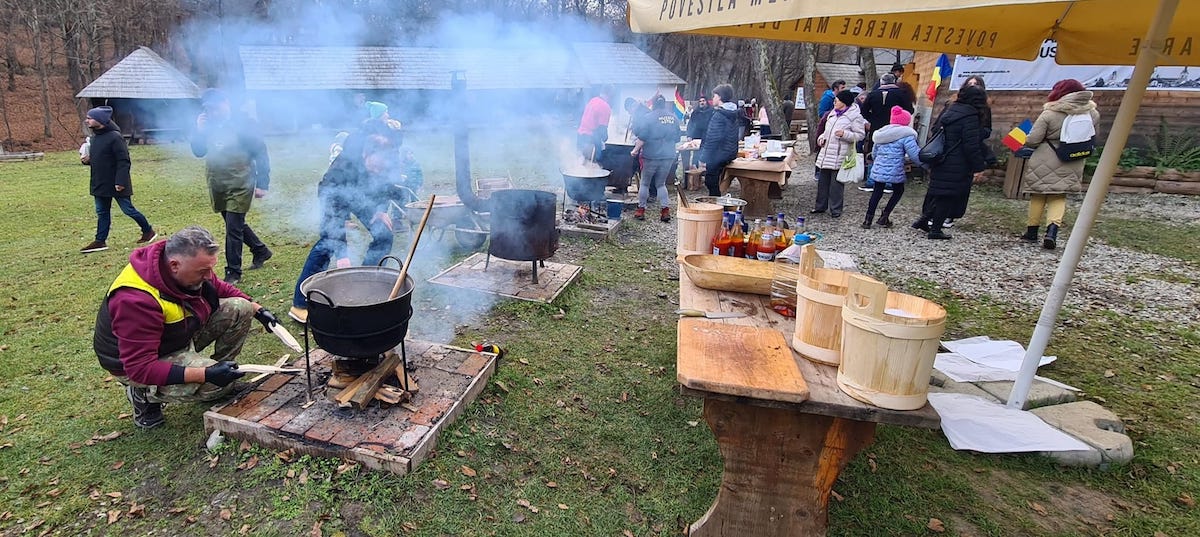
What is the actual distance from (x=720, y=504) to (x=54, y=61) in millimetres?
30599

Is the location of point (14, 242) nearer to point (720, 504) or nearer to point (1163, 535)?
point (720, 504)

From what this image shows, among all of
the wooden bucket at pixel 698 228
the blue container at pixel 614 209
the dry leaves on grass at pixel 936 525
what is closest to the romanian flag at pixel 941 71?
the blue container at pixel 614 209

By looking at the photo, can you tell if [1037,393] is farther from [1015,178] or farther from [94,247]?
[94,247]

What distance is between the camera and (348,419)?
3.35 m

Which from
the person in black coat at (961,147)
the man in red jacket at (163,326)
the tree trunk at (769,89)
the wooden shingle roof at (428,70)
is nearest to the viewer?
the man in red jacket at (163,326)

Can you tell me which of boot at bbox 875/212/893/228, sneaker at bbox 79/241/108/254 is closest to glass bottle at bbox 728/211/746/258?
boot at bbox 875/212/893/228

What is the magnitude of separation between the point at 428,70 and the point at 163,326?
74.4 ft

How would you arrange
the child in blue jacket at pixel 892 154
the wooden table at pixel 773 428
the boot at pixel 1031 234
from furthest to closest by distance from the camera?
the child in blue jacket at pixel 892 154 → the boot at pixel 1031 234 → the wooden table at pixel 773 428

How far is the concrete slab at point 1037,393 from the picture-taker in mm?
3711

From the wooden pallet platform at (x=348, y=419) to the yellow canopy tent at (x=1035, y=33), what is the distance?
104 inches

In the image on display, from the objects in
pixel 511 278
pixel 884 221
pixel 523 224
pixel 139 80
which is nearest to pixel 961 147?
pixel 884 221

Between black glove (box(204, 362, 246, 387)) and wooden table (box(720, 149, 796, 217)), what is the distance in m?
7.60

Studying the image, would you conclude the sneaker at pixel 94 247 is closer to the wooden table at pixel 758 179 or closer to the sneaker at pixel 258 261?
the sneaker at pixel 258 261

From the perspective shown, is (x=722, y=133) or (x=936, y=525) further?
(x=722, y=133)
